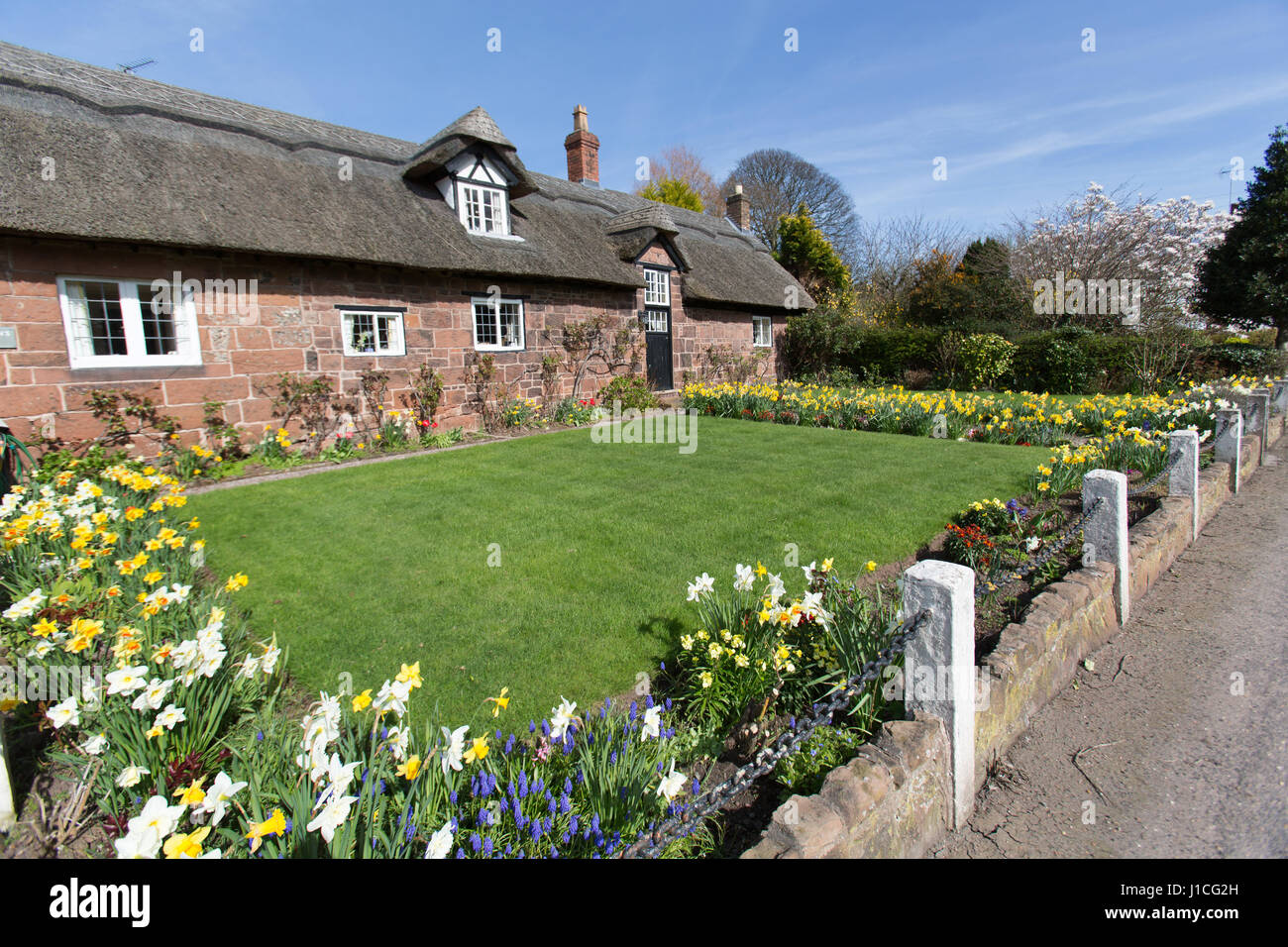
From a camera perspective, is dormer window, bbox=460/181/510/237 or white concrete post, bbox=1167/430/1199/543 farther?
dormer window, bbox=460/181/510/237

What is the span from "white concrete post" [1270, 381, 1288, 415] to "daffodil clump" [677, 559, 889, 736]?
11.9 metres

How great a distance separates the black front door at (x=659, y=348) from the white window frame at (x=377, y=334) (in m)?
7.02

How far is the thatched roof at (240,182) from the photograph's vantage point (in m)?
8.22

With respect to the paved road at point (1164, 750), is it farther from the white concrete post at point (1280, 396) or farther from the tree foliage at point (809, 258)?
the tree foliage at point (809, 258)

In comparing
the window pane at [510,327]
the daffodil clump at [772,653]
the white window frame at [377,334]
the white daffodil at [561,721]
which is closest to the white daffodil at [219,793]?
the white daffodil at [561,721]

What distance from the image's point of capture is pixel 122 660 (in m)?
2.50

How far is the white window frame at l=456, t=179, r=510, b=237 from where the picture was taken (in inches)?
516

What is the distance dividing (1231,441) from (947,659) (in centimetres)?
727

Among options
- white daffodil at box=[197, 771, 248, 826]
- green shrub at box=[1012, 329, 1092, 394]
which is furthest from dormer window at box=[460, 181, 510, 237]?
green shrub at box=[1012, 329, 1092, 394]

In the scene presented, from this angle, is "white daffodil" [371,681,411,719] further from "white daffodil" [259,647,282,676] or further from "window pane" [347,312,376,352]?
"window pane" [347,312,376,352]

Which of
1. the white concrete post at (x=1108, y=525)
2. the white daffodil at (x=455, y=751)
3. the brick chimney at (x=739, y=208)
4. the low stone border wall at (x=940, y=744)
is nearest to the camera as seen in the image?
the low stone border wall at (x=940, y=744)

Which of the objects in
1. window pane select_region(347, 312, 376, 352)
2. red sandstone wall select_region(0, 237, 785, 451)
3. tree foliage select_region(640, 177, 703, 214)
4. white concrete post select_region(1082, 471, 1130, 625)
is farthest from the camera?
tree foliage select_region(640, 177, 703, 214)

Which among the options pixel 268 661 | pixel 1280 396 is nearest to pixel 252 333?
pixel 268 661
